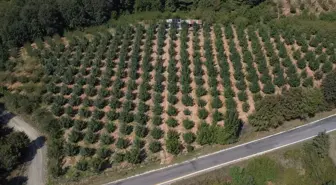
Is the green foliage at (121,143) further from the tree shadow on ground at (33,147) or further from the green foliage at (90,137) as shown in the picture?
the tree shadow on ground at (33,147)

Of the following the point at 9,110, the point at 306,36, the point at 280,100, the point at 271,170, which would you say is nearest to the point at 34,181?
the point at 9,110

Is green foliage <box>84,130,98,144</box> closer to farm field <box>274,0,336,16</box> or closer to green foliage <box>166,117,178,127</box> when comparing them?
green foliage <box>166,117,178,127</box>

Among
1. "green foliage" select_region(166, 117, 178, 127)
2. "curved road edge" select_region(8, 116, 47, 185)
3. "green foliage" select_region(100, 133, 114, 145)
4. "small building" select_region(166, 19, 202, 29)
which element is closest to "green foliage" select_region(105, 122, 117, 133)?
"green foliage" select_region(100, 133, 114, 145)

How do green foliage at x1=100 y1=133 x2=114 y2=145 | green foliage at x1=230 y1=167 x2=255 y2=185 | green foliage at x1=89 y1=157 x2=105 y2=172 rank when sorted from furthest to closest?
green foliage at x1=100 y1=133 x2=114 y2=145
green foliage at x1=89 y1=157 x2=105 y2=172
green foliage at x1=230 y1=167 x2=255 y2=185

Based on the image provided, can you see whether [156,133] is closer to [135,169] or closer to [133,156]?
[133,156]

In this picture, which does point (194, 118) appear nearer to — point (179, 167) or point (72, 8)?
point (179, 167)

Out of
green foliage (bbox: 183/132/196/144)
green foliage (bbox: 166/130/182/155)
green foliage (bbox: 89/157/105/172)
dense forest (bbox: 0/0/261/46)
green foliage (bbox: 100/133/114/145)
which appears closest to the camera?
green foliage (bbox: 89/157/105/172)
